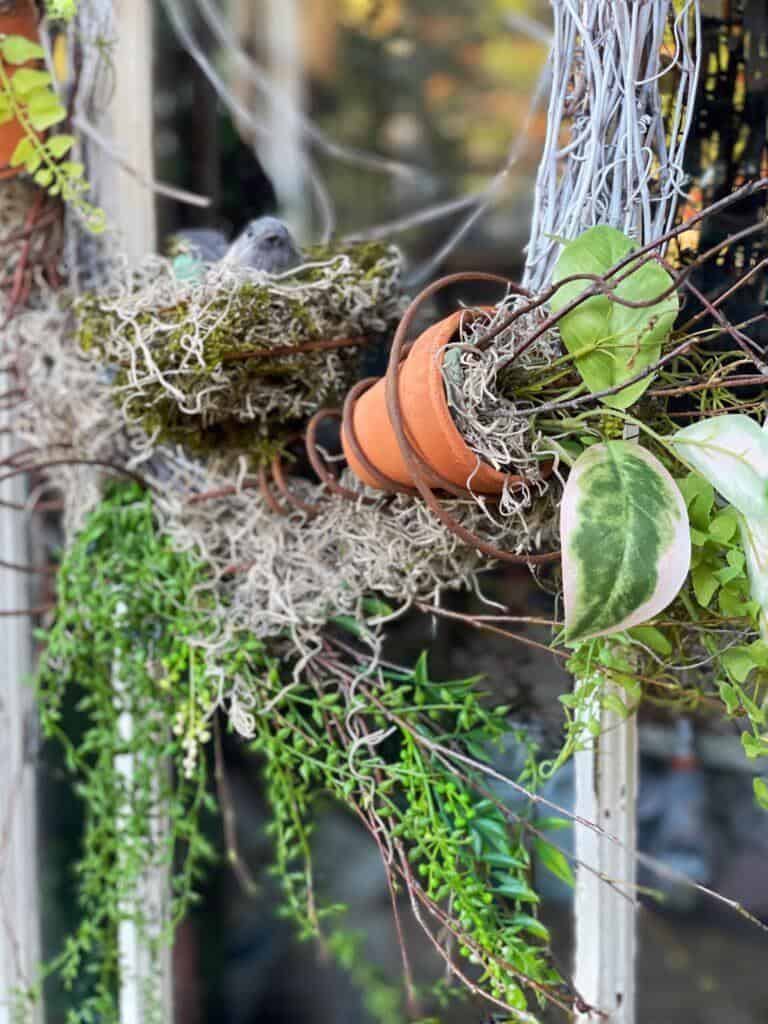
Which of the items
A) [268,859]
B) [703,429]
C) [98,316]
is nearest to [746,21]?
[703,429]

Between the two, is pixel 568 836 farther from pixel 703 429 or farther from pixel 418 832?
pixel 703 429

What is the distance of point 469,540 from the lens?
557 mm

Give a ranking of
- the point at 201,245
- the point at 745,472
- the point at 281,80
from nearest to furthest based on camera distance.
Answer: the point at 745,472 → the point at 201,245 → the point at 281,80

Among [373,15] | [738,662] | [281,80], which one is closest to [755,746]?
[738,662]

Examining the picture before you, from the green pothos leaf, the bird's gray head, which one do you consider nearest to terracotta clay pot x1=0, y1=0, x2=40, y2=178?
the bird's gray head

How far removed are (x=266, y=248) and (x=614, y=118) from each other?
28cm

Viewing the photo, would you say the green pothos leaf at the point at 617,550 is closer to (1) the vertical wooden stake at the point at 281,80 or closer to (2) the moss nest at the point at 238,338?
(2) the moss nest at the point at 238,338

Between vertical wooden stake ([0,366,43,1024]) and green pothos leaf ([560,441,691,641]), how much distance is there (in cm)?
76

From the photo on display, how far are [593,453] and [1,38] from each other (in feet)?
2.11

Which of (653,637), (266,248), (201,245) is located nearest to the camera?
(653,637)

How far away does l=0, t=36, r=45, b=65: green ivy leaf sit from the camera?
2.43 ft

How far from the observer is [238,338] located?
0.66m

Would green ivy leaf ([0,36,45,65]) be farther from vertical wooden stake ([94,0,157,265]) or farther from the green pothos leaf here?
the green pothos leaf

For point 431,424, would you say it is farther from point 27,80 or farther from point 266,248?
point 27,80
